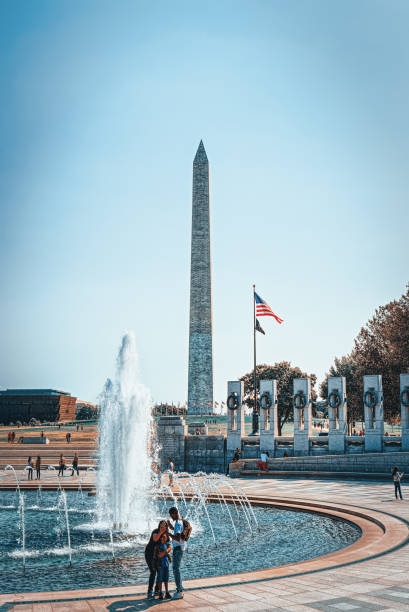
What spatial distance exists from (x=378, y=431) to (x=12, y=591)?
78.8 ft

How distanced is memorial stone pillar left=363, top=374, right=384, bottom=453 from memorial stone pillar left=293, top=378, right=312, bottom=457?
10.8ft

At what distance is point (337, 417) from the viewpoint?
101 feet

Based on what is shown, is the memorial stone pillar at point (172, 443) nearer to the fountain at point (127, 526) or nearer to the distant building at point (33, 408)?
the fountain at point (127, 526)

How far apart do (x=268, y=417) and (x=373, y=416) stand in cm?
622

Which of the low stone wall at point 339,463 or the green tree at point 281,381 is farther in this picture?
the green tree at point 281,381

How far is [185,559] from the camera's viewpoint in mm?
11406

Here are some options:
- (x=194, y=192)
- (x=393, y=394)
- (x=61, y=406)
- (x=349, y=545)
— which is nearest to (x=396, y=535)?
(x=349, y=545)

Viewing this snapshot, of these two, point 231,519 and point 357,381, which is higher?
point 357,381

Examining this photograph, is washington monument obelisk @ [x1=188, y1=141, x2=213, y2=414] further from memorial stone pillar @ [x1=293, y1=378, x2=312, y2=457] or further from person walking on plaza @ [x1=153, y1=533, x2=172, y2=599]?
person walking on plaza @ [x1=153, y1=533, x2=172, y2=599]

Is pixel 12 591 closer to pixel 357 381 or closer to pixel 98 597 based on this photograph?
pixel 98 597

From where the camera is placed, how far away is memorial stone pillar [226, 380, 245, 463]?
33.2 metres

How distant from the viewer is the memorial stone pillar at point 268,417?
32156 mm

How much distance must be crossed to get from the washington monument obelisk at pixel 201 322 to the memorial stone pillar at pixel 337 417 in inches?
965

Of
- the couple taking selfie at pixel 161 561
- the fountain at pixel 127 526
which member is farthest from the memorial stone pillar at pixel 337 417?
the couple taking selfie at pixel 161 561
